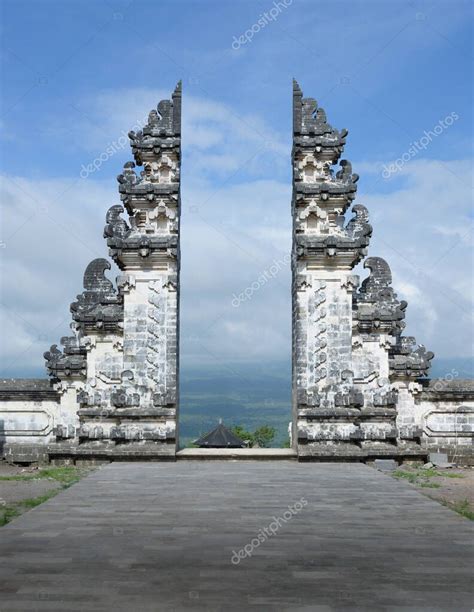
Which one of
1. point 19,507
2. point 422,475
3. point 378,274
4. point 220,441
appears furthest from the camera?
point 220,441

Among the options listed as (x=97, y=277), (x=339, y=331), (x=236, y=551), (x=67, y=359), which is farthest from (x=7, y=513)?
(x=339, y=331)

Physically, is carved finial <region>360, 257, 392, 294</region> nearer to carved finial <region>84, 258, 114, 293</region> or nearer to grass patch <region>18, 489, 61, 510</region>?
carved finial <region>84, 258, 114, 293</region>

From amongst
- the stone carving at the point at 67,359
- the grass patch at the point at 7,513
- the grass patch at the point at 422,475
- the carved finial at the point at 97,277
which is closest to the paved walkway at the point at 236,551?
the grass patch at the point at 7,513

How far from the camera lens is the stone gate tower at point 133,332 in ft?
55.5

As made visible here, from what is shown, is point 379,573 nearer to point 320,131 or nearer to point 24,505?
point 24,505

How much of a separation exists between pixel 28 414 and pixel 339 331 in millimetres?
7821

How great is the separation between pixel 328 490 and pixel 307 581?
563cm

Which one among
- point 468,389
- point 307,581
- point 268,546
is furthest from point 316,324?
point 307,581

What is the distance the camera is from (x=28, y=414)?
1744 centimetres

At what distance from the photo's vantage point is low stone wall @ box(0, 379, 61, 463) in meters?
17.4

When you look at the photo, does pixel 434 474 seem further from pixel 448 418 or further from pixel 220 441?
pixel 220 441

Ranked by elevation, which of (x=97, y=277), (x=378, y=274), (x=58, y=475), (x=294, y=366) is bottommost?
(x=58, y=475)

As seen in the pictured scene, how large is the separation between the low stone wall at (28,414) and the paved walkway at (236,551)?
5.50m

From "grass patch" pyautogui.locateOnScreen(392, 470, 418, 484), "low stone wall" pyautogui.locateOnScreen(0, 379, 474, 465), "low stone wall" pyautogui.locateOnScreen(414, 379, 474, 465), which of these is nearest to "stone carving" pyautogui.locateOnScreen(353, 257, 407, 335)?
"low stone wall" pyautogui.locateOnScreen(0, 379, 474, 465)
